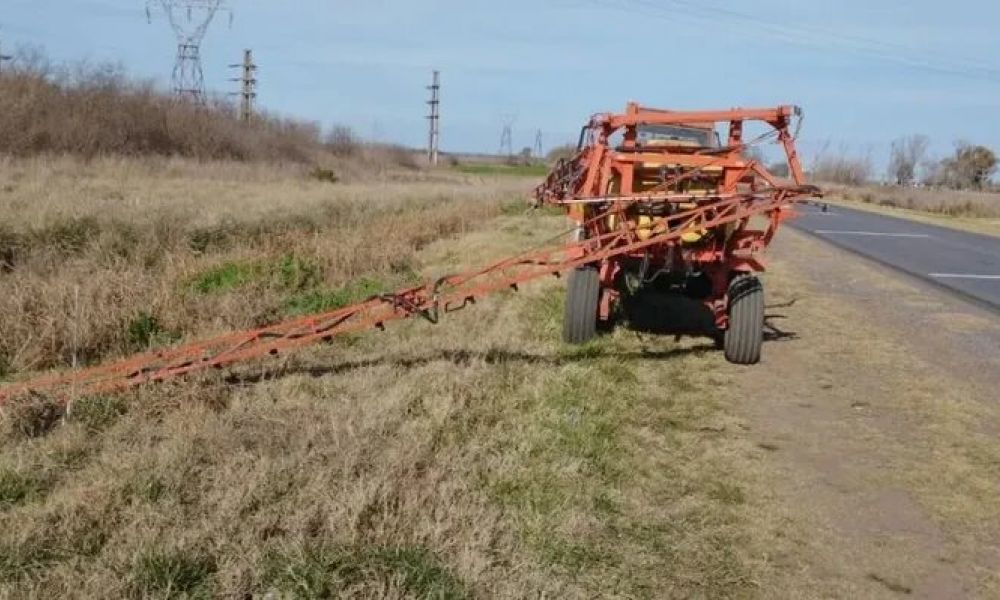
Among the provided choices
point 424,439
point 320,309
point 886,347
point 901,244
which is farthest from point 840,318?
point 901,244

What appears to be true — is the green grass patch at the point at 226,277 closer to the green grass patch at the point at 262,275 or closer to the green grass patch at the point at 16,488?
the green grass patch at the point at 262,275

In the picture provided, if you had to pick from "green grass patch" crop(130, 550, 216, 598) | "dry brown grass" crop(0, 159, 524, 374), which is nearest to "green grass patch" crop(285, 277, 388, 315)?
"dry brown grass" crop(0, 159, 524, 374)

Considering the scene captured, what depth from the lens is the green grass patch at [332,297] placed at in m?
9.73

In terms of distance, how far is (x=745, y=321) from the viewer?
26.4 feet

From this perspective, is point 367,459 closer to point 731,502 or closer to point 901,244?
point 731,502

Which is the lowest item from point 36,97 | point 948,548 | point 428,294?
point 948,548

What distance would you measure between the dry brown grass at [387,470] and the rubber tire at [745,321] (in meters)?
0.34

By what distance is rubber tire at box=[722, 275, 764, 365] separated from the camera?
8.00 m

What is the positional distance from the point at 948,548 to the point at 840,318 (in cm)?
644

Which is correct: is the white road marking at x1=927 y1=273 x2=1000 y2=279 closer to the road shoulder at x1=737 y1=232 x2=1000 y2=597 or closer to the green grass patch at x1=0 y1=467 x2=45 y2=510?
the road shoulder at x1=737 y1=232 x2=1000 y2=597

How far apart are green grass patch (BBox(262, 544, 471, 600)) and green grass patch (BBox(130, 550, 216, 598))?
24 cm

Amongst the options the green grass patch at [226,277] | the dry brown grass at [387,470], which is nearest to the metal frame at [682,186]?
the dry brown grass at [387,470]

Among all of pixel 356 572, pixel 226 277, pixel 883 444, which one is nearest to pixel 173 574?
pixel 356 572

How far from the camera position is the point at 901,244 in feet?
68.1
